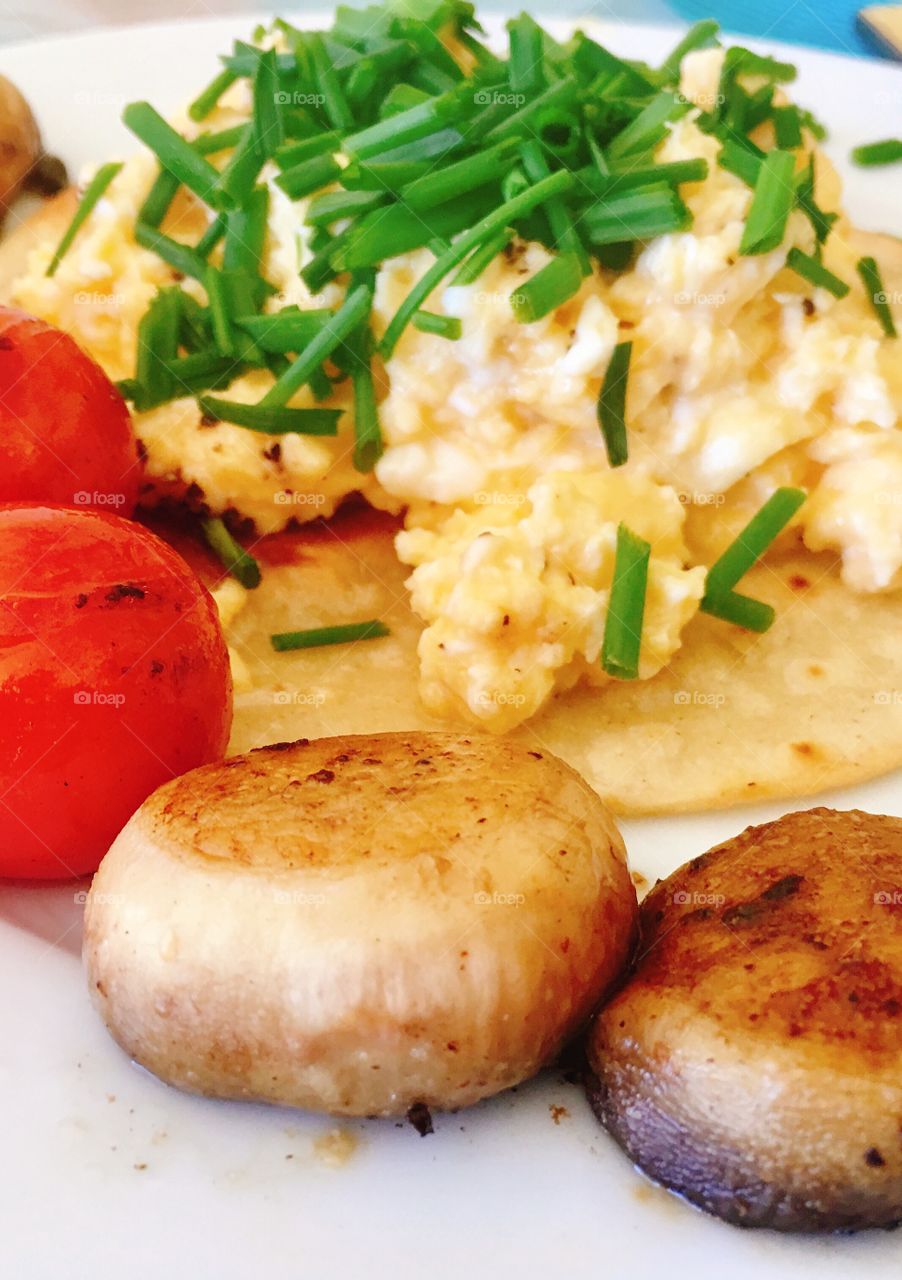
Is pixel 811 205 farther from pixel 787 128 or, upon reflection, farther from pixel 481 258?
pixel 481 258

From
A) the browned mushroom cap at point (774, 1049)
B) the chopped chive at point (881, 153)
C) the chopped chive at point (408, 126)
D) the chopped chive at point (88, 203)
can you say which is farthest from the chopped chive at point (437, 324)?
the chopped chive at point (881, 153)

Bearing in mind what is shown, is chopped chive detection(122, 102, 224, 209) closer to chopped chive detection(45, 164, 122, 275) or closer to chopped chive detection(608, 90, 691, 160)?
chopped chive detection(45, 164, 122, 275)

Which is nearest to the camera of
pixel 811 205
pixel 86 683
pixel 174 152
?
pixel 86 683

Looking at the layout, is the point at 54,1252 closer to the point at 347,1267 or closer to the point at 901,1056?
the point at 347,1267

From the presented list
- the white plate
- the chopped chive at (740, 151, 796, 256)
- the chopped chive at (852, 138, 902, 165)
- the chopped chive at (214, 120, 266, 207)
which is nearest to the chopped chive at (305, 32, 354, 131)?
the chopped chive at (214, 120, 266, 207)

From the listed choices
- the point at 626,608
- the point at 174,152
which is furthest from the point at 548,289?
the point at 174,152

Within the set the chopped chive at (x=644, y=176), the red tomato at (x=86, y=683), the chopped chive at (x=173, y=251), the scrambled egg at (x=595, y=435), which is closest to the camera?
the red tomato at (x=86, y=683)

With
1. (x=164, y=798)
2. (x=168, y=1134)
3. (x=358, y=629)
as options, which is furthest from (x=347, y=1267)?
(x=358, y=629)

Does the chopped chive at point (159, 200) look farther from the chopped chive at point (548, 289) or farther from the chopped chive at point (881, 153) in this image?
the chopped chive at point (881, 153)
